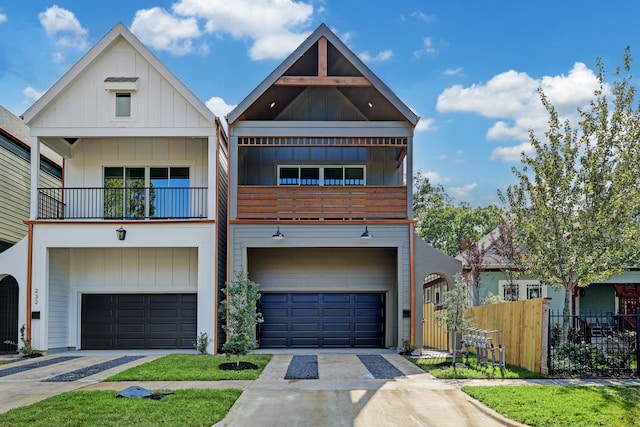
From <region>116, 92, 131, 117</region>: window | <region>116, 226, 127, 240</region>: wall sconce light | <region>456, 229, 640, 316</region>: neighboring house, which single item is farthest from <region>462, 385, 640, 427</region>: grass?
<region>456, 229, 640, 316</region>: neighboring house

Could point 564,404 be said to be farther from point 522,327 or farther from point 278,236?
point 278,236

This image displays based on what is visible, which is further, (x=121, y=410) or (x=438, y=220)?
(x=438, y=220)

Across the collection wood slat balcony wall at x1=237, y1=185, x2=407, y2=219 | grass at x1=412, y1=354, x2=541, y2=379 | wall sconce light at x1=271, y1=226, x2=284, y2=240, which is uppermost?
wood slat balcony wall at x1=237, y1=185, x2=407, y2=219

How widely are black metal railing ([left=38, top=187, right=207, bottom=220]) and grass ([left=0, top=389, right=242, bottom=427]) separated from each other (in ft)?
31.1

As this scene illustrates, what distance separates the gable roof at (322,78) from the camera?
1775cm

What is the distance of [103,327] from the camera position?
19328mm

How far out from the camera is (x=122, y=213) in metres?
19.4

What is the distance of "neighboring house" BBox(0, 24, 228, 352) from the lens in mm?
17766

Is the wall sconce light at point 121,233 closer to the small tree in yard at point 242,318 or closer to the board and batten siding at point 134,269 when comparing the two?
the board and batten siding at point 134,269

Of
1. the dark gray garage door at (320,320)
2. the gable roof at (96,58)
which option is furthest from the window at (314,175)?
the dark gray garage door at (320,320)

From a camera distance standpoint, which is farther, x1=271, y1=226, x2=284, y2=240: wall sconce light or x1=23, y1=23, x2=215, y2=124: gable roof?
x1=23, y1=23, x2=215, y2=124: gable roof

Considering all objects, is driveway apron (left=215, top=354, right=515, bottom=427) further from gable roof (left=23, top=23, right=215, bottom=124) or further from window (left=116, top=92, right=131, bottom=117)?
window (left=116, top=92, right=131, bottom=117)

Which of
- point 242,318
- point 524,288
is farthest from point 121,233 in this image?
point 524,288

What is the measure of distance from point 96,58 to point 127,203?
4.45 metres
